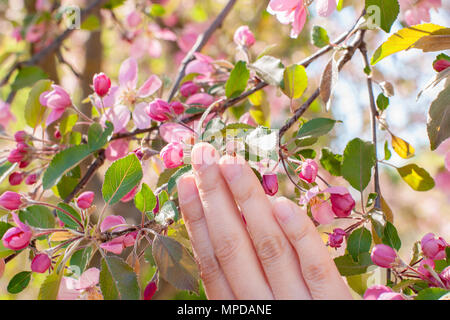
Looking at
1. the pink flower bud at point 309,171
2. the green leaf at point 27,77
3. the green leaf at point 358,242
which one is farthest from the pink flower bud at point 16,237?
the green leaf at point 27,77

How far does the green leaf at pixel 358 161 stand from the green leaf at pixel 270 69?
0.73 feet

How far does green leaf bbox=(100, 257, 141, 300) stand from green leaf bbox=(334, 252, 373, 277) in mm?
396

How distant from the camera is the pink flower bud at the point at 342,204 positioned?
Answer: 828 millimetres

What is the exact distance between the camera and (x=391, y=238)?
0.84 meters

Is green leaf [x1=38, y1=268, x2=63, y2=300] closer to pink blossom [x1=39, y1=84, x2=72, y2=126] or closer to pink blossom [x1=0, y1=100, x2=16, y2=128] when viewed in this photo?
pink blossom [x1=39, y1=84, x2=72, y2=126]

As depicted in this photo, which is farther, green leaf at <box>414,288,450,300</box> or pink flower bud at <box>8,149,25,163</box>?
pink flower bud at <box>8,149,25,163</box>

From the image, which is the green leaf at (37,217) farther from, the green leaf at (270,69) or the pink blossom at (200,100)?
the green leaf at (270,69)

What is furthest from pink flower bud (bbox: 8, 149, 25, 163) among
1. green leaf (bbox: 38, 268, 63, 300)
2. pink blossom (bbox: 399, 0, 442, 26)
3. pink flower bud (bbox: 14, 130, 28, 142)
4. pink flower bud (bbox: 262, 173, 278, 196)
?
pink blossom (bbox: 399, 0, 442, 26)

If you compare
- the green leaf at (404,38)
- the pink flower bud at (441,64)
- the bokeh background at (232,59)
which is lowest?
the bokeh background at (232,59)

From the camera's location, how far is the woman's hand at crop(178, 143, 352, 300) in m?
0.72
